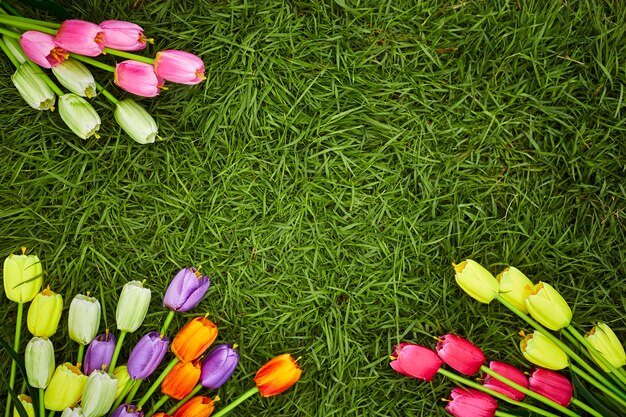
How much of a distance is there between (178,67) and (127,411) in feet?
2.26

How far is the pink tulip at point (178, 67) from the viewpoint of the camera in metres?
1.34

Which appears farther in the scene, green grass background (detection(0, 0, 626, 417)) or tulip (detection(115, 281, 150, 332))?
green grass background (detection(0, 0, 626, 417))

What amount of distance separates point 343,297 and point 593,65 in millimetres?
763

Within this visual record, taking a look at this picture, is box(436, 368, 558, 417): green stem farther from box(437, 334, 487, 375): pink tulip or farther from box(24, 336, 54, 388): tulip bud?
box(24, 336, 54, 388): tulip bud

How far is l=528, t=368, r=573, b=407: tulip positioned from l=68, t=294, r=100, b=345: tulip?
0.91 metres

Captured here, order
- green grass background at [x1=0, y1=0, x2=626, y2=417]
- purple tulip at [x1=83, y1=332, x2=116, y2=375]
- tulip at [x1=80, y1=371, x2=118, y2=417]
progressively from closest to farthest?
tulip at [x1=80, y1=371, x2=118, y2=417]
purple tulip at [x1=83, y1=332, x2=116, y2=375]
green grass background at [x1=0, y1=0, x2=626, y2=417]

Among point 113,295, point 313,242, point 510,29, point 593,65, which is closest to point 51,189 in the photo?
point 113,295

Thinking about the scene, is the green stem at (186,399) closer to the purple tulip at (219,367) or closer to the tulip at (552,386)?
the purple tulip at (219,367)

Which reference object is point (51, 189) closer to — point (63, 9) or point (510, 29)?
point (63, 9)

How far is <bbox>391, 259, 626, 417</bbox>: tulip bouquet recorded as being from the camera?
1.28m

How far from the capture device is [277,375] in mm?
1325

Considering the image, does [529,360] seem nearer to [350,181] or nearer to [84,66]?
[350,181]

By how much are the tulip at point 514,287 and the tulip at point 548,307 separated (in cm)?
3

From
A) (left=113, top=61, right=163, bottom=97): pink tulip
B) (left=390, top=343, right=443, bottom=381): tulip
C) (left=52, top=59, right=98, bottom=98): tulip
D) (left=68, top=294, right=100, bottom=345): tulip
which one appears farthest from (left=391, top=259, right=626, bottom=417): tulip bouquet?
(left=52, top=59, right=98, bottom=98): tulip
